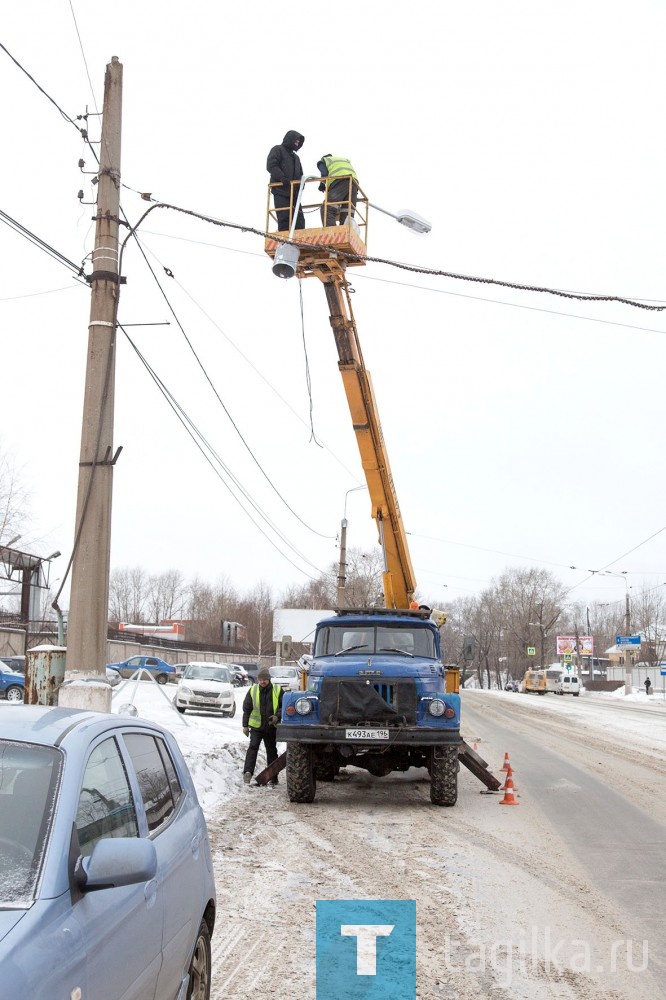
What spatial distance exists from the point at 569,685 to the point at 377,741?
59.8 metres

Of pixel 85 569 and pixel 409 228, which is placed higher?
pixel 409 228

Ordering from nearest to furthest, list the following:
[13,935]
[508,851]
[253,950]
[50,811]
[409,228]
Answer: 1. [13,935]
2. [50,811]
3. [253,950]
4. [508,851]
5. [409,228]

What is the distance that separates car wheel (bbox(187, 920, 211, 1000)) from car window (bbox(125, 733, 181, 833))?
60cm

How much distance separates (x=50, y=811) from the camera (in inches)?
115

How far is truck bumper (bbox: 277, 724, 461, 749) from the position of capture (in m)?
10.9

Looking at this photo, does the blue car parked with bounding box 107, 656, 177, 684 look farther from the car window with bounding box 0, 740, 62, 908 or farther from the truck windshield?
the car window with bounding box 0, 740, 62, 908

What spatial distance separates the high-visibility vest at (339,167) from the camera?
13922mm

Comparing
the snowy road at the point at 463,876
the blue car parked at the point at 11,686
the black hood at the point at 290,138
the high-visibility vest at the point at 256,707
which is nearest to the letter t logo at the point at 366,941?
the snowy road at the point at 463,876

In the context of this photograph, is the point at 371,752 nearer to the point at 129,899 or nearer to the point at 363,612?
the point at 363,612

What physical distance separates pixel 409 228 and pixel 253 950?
893 cm

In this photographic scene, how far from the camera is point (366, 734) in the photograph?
11.0 meters

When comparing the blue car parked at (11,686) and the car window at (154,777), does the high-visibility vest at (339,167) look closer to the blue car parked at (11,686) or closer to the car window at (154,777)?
the car window at (154,777)

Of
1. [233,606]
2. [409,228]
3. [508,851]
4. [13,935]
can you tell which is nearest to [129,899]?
[13,935]

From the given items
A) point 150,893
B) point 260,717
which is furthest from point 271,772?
point 150,893
